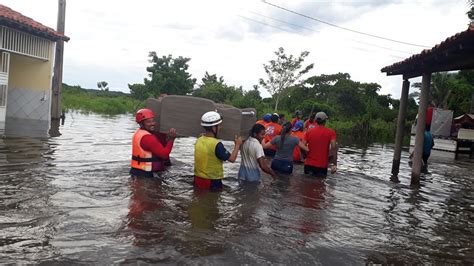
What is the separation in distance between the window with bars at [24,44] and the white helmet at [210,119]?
12640 millimetres

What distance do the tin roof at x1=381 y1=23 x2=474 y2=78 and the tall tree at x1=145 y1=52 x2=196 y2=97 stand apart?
109 feet

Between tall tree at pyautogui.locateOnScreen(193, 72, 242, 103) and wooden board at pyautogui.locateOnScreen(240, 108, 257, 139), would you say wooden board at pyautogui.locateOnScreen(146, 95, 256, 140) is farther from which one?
tall tree at pyautogui.locateOnScreen(193, 72, 242, 103)

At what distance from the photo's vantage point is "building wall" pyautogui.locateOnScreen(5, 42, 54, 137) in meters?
19.1

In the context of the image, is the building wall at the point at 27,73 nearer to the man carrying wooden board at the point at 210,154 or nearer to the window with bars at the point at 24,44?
the window with bars at the point at 24,44

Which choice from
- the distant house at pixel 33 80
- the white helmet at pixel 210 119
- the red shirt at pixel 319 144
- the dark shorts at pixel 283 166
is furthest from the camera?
the distant house at pixel 33 80

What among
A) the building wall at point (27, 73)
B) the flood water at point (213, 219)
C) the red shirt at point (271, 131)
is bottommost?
the flood water at point (213, 219)

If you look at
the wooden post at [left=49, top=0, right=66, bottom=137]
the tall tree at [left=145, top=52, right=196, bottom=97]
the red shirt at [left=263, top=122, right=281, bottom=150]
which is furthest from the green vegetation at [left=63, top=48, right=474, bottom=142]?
the red shirt at [left=263, top=122, right=281, bottom=150]

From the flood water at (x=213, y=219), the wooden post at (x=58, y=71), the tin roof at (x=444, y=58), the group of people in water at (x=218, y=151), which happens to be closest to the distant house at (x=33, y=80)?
the wooden post at (x=58, y=71)

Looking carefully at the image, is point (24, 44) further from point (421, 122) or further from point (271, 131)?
point (421, 122)

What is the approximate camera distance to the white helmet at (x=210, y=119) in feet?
20.6

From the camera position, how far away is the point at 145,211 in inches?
231

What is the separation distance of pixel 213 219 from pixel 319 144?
3973mm

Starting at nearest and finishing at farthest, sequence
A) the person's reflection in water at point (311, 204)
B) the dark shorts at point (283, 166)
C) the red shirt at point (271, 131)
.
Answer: the person's reflection in water at point (311, 204) → the dark shorts at point (283, 166) → the red shirt at point (271, 131)

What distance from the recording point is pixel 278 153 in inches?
367
